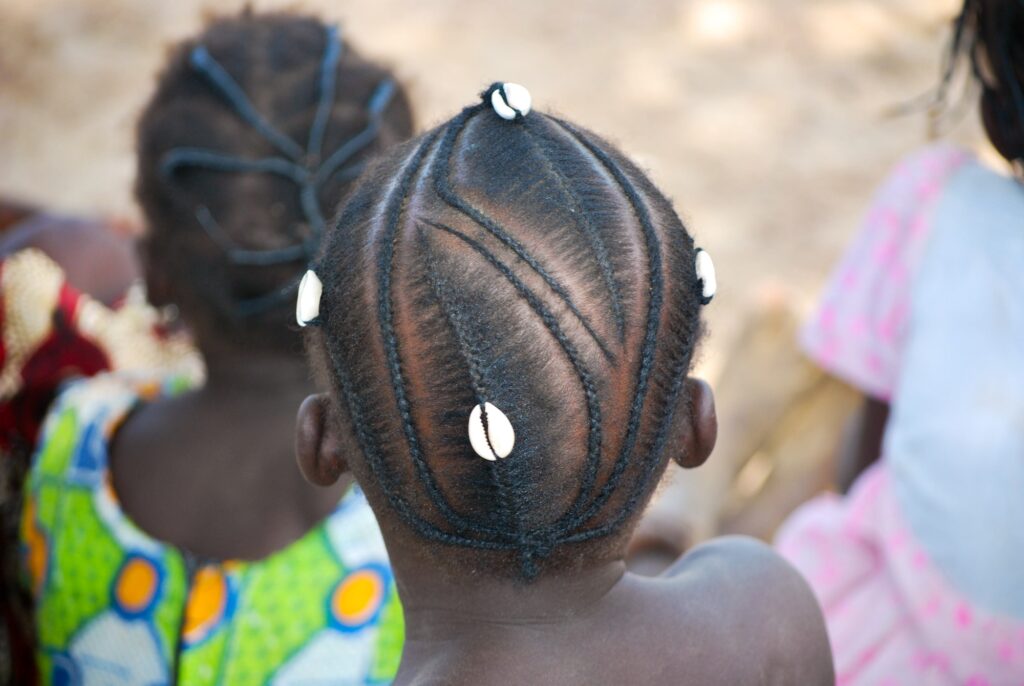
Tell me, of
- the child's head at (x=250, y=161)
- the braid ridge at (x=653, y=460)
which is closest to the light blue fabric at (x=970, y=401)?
the braid ridge at (x=653, y=460)

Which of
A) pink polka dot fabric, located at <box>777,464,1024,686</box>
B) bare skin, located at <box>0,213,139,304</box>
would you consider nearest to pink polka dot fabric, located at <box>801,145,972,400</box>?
pink polka dot fabric, located at <box>777,464,1024,686</box>

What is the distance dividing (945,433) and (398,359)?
1.05 m

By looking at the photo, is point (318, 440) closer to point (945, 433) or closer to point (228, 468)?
point (228, 468)

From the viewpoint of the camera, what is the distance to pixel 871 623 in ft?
6.11

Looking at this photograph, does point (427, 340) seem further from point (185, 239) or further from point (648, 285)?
point (185, 239)

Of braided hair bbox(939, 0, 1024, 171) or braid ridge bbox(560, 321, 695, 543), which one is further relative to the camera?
braided hair bbox(939, 0, 1024, 171)

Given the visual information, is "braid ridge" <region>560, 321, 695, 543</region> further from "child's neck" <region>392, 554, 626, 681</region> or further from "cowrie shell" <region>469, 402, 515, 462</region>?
"cowrie shell" <region>469, 402, 515, 462</region>

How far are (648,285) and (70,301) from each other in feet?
4.58

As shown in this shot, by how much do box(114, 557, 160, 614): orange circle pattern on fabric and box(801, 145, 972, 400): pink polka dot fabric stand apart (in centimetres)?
131

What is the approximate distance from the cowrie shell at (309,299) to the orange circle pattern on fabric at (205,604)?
0.65 metres

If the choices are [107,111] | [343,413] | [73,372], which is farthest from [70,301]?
[107,111]

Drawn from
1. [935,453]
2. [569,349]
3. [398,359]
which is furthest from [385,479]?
[935,453]

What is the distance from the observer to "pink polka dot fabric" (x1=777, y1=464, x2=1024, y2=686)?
A: 1.69 meters

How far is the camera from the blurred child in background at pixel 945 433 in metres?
1.69
